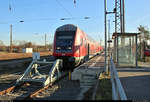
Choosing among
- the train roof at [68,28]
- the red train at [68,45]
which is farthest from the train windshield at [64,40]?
the train roof at [68,28]

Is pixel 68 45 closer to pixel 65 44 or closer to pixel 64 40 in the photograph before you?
pixel 65 44

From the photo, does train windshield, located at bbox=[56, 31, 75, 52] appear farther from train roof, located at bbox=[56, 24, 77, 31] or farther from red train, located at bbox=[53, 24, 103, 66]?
Answer: train roof, located at bbox=[56, 24, 77, 31]

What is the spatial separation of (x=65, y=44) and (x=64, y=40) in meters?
0.41

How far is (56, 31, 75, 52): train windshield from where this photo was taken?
13825 millimetres

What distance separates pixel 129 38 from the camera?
568 inches

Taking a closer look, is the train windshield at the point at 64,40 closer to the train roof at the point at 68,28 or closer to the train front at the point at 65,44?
the train front at the point at 65,44

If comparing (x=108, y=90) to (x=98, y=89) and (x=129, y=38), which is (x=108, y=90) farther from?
(x=129, y=38)

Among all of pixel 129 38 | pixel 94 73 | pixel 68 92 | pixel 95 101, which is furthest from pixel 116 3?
pixel 95 101

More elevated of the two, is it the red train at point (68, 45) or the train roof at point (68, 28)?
the train roof at point (68, 28)

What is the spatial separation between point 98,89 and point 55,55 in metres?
8.10

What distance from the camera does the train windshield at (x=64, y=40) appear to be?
544 inches

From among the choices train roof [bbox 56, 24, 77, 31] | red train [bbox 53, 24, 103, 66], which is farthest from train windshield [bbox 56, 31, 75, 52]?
train roof [bbox 56, 24, 77, 31]

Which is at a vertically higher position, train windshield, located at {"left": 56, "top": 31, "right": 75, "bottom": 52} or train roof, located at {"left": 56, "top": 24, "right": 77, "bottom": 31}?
train roof, located at {"left": 56, "top": 24, "right": 77, "bottom": 31}

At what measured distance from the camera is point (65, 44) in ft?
45.7
